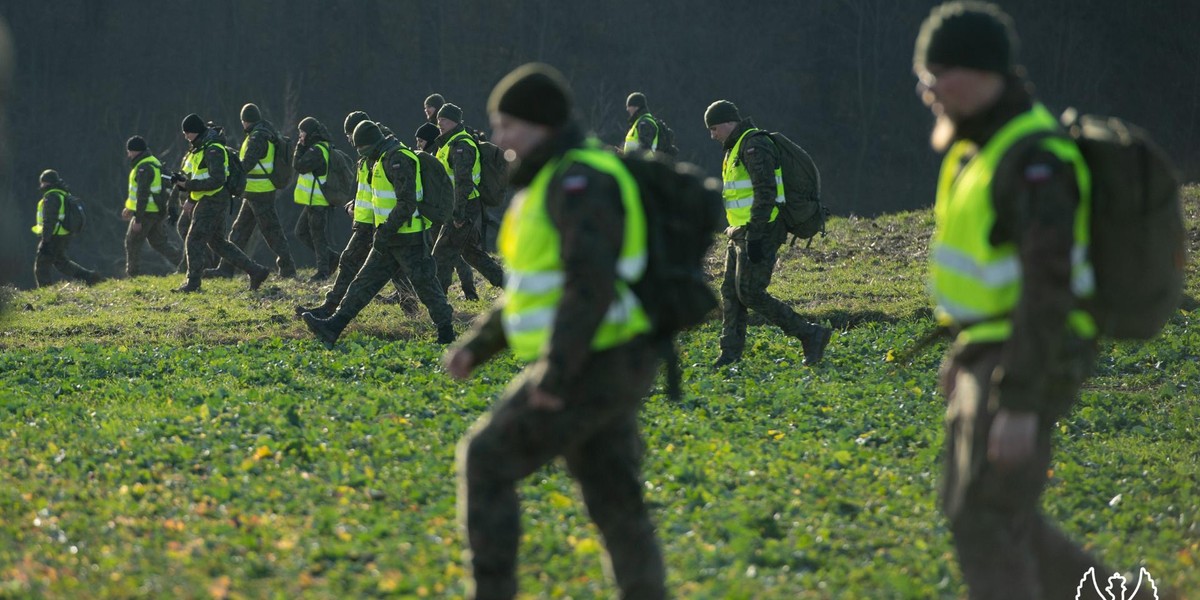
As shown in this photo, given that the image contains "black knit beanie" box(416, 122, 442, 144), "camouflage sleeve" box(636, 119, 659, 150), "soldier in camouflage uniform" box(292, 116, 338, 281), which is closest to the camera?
"black knit beanie" box(416, 122, 442, 144)

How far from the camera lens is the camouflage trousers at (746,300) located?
1336 centimetres

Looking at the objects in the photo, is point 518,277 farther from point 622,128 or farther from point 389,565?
point 622,128

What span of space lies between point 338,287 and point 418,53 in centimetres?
3936

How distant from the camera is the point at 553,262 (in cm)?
542

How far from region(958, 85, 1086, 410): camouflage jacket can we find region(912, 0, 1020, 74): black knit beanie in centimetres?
34

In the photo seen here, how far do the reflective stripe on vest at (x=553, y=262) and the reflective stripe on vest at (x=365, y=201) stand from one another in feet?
35.1

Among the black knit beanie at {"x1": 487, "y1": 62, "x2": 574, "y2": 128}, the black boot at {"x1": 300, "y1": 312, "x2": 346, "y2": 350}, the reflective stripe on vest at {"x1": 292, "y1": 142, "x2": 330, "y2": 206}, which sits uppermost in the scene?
the black knit beanie at {"x1": 487, "y1": 62, "x2": 574, "y2": 128}

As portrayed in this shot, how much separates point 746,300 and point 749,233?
2.11ft

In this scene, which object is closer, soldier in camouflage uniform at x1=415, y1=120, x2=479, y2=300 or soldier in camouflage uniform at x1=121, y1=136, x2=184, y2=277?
soldier in camouflage uniform at x1=415, y1=120, x2=479, y2=300

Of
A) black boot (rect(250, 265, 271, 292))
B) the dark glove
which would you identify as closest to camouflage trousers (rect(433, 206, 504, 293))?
black boot (rect(250, 265, 271, 292))

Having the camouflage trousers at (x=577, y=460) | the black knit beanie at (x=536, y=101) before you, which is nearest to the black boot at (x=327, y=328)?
the camouflage trousers at (x=577, y=460)

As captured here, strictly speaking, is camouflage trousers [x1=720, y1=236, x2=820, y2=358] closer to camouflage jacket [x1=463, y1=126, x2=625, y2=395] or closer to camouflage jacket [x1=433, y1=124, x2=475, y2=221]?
camouflage jacket [x1=433, y1=124, x2=475, y2=221]

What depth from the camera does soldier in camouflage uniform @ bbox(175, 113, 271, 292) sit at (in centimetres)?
2069

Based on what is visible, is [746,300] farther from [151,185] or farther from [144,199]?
[144,199]
